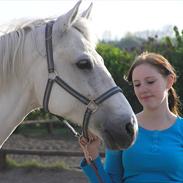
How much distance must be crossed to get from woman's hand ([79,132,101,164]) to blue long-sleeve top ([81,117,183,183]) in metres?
0.04

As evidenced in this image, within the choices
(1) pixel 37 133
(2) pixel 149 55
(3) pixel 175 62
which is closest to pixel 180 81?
(3) pixel 175 62

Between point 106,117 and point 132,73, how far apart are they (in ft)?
1.05

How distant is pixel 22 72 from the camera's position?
289cm

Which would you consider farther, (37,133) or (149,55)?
(37,133)

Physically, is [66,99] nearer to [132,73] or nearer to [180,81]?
[132,73]

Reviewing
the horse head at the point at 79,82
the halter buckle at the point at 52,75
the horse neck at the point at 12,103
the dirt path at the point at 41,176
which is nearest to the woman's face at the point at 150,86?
the horse head at the point at 79,82

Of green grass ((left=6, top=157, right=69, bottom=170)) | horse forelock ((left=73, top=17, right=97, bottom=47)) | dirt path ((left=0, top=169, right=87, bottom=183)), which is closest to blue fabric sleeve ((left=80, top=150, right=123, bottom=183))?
horse forelock ((left=73, top=17, right=97, bottom=47))

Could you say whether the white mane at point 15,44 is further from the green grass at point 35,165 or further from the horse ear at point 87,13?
the green grass at point 35,165

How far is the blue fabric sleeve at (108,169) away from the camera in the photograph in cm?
268

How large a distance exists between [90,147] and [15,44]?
78 centimetres

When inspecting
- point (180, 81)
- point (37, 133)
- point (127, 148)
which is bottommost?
point (37, 133)

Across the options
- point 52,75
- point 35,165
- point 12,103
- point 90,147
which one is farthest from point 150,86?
point 35,165

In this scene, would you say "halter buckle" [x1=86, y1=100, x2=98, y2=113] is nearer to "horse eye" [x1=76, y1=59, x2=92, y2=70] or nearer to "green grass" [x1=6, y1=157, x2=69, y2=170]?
"horse eye" [x1=76, y1=59, x2=92, y2=70]

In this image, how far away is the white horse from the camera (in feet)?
8.91
